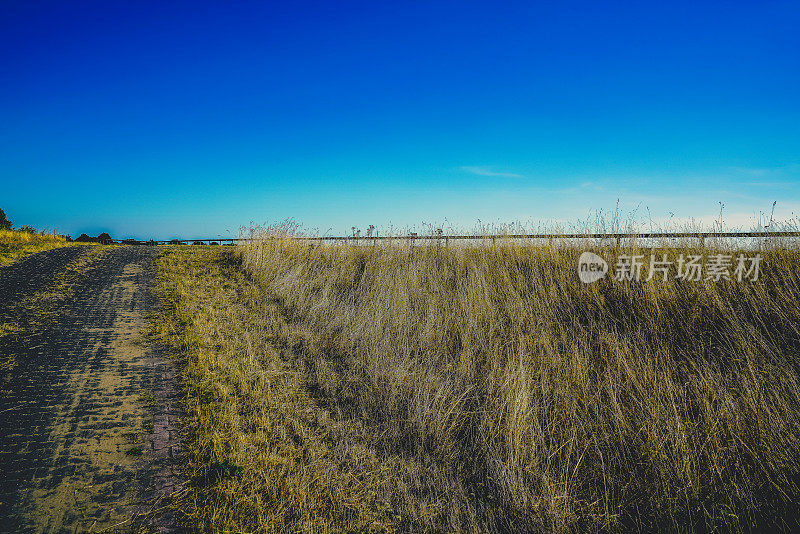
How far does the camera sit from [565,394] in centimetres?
498

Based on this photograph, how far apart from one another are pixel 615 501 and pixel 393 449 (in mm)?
2337

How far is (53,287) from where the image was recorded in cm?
711

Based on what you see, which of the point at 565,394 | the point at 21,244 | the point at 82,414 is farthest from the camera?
the point at 21,244

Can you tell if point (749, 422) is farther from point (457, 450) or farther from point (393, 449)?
point (393, 449)

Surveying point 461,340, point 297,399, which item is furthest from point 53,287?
point 461,340
